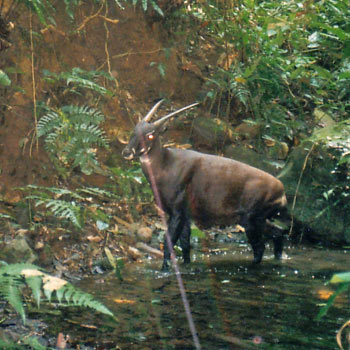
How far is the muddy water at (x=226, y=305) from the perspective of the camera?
3068 millimetres

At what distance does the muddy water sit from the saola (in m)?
0.36

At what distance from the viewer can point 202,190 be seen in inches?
218

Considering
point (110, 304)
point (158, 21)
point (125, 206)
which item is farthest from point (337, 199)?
point (110, 304)

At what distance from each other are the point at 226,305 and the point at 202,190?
1825mm

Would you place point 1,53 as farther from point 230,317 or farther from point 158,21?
point 230,317

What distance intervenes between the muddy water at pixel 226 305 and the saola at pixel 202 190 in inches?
14.2

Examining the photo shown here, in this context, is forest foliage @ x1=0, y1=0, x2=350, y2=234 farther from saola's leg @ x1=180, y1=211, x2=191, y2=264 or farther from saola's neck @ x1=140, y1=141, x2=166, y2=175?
saola's leg @ x1=180, y1=211, x2=191, y2=264

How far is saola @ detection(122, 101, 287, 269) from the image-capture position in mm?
5352

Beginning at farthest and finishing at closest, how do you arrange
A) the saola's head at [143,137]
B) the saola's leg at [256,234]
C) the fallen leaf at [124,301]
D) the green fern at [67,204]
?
1. the saola's leg at [256,234]
2. the saola's head at [143,137]
3. the green fern at [67,204]
4. the fallen leaf at [124,301]

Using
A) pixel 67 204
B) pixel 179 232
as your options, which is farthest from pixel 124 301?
pixel 179 232

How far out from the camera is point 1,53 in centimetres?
559

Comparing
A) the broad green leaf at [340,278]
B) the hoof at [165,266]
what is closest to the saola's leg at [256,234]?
the hoof at [165,266]

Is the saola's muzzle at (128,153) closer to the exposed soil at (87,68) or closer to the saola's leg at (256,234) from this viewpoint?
the exposed soil at (87,68)

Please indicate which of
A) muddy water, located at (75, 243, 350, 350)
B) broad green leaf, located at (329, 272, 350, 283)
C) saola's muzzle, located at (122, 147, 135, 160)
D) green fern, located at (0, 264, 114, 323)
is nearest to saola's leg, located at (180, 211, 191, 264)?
muddy water, located at (75, 243, 350, 350)
